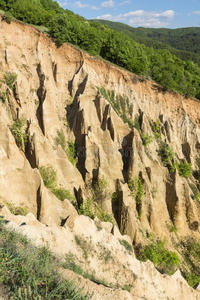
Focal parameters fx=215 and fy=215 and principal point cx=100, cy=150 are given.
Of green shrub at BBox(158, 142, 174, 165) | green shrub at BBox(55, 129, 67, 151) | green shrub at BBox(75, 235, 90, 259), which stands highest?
green shrub at BBox(55, 129, 67, 151)

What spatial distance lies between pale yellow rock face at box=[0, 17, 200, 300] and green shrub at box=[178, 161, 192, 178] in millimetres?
843

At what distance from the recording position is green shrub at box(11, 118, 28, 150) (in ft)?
61.2

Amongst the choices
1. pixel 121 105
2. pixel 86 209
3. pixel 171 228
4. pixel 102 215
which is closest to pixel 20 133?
pixel 86 209

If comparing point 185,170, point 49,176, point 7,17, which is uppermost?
point 7,17

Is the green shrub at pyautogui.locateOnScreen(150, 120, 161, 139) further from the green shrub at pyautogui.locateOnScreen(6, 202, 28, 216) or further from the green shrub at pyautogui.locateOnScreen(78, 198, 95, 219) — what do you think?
the green shrub at pyautogui.locateOnScreen(6, 202, 28, 216)

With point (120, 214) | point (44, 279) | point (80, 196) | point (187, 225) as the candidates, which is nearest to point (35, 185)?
point (80, 196)

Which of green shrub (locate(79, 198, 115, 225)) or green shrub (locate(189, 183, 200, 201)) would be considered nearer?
green shrub (locate(79, 198, 115, 225))

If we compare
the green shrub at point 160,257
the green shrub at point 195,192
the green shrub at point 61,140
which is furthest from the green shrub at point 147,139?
the green shrub at point 160,257

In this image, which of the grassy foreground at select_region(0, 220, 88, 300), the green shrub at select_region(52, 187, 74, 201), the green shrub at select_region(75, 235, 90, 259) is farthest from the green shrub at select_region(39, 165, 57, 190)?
the grassy foreground at select_region(0, 220, 88, 300)

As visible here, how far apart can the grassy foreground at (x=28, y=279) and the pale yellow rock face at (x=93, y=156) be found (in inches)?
51.8

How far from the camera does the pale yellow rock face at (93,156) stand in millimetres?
11789

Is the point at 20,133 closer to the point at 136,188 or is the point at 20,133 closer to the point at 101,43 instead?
the point at 136,188

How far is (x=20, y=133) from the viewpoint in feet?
61.5

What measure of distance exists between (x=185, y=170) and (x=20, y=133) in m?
19.0
